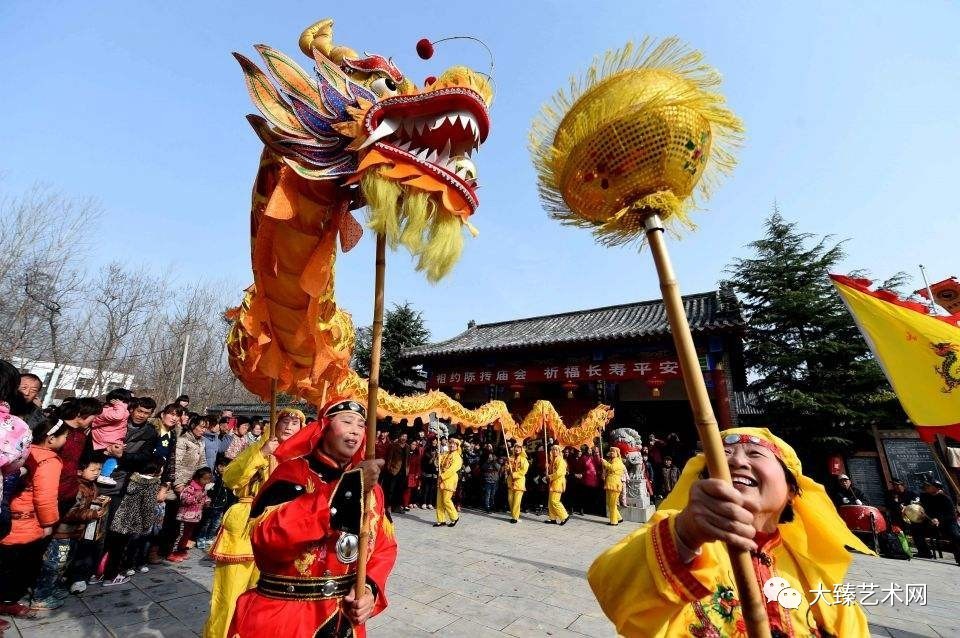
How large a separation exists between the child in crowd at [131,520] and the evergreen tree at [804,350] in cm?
1466

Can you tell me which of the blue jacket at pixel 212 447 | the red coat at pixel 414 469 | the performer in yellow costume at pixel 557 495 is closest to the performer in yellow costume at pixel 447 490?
the red coat at pixel 414 469

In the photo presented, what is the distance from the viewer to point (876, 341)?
13.9ft

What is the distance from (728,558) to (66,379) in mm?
30442

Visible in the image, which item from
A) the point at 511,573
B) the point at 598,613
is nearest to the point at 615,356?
the point at 511,573

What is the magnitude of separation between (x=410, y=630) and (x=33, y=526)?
3210 millimetres

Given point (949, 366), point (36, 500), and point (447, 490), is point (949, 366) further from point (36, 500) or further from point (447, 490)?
point (447, 490)

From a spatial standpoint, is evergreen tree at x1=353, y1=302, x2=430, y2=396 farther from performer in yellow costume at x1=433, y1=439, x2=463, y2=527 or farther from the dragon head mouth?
the dragon head mouth

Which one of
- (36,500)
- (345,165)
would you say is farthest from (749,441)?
(36,500)

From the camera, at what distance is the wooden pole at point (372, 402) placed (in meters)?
1.97

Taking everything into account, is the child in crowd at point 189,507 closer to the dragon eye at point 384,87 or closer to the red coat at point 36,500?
the red coat at point 36,500

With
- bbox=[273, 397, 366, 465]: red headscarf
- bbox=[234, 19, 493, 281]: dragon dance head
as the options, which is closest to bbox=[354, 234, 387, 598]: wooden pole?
bbox=[234, 19, 493, 281]: dragon dance head

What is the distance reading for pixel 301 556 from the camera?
208cm

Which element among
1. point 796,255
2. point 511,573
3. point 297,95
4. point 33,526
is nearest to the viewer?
point 297,95

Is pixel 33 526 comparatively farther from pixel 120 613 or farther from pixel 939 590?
pixel 939 590
